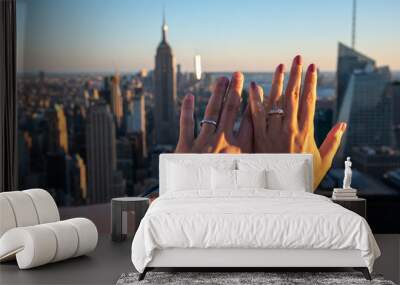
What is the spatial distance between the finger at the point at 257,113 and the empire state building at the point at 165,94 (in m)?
0.91

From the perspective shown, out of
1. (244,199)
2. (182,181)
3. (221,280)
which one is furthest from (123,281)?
(182,181)

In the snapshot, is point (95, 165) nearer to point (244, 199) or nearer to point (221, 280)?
point (244, 199)

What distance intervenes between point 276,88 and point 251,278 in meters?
3.20

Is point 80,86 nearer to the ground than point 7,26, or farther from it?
nearer to the ground

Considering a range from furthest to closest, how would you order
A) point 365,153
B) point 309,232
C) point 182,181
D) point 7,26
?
point 365,153 < point 7,26 < point 182,181 < point 309,232

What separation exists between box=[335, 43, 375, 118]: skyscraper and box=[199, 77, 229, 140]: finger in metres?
1.27

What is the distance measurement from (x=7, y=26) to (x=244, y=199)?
3423mm

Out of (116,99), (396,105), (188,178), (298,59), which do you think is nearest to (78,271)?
(188,178)

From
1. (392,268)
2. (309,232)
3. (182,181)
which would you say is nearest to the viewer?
(309,232)

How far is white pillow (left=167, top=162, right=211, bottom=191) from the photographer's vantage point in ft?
23.1

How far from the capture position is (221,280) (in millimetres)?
5215

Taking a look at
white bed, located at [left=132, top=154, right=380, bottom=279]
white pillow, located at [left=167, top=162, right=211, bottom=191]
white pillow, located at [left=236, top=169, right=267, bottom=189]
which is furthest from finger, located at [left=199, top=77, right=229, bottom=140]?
white bed, located at [left=132, top=154, right=380, bottom=279]

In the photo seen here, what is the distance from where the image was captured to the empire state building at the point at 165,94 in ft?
26.9

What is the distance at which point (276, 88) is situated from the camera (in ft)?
26.2
